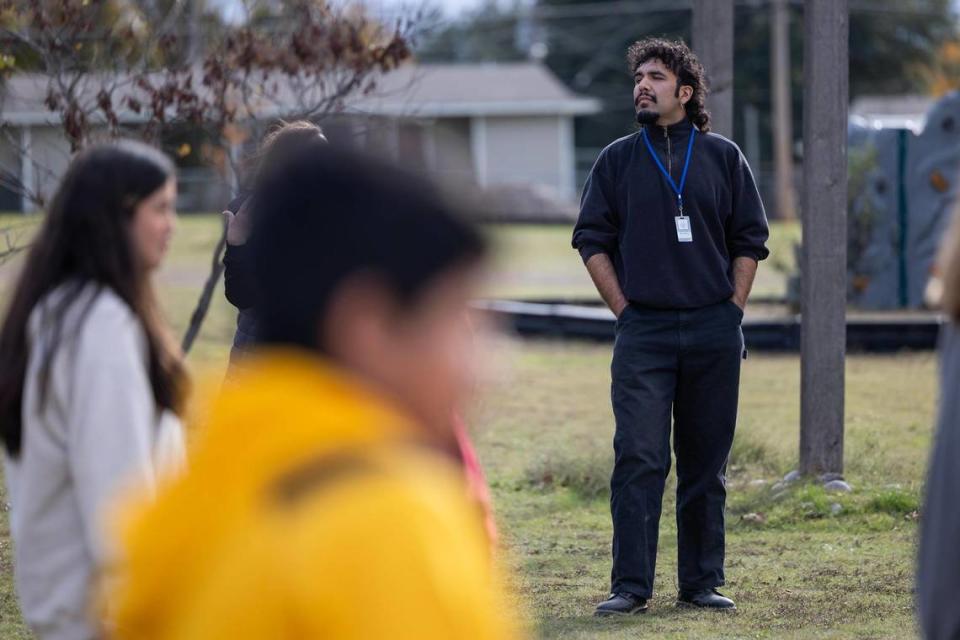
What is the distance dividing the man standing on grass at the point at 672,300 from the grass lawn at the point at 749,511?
1.06 ft

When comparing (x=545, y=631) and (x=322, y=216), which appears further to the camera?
(x=545, y=631)

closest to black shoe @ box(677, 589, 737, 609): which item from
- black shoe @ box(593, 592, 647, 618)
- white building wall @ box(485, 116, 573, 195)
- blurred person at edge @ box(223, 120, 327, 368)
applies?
black shoe @ box(593, 592, 647, 618)

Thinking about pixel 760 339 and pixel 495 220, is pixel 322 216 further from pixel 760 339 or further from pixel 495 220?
pixel 760 339

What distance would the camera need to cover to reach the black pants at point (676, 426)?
6148 mm

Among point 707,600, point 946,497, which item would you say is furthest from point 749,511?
point 946,497

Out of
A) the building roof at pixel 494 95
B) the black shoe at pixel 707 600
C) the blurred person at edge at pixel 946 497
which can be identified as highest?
the building roof at pixel 494 95

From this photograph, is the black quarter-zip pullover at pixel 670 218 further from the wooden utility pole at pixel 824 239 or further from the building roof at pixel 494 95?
the building roof at pixel 494 95

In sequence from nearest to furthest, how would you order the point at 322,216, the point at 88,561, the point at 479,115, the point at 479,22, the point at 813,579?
the point at 322,216 → the point at 88,561 → the point at 813,579 → the point at 479,115 → the point at 479,22

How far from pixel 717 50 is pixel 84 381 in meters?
6.49

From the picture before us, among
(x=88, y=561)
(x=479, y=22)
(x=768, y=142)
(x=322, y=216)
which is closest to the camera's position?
(x=322, y=216)

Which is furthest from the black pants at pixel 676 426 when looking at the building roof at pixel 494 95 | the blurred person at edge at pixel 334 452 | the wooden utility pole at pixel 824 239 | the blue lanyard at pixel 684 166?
the building roof at pixel 494 95

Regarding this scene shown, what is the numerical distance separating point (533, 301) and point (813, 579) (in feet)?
46.1

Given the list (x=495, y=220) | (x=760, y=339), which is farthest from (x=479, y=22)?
(x=495, y=220)

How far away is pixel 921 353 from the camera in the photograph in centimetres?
1588
